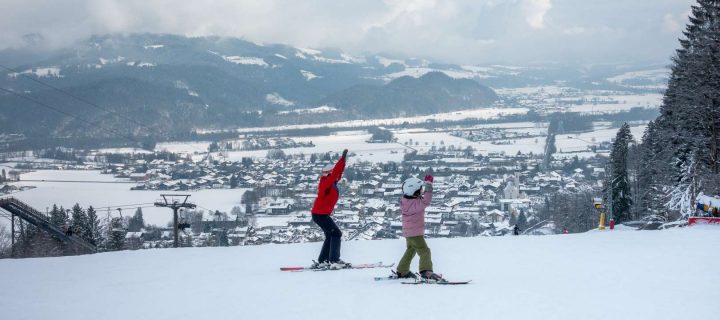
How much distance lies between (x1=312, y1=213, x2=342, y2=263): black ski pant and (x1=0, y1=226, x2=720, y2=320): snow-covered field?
1.22ft

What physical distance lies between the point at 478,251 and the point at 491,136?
322 ft

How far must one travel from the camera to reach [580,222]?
37969mm

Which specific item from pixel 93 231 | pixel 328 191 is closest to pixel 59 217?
pixel 93 231

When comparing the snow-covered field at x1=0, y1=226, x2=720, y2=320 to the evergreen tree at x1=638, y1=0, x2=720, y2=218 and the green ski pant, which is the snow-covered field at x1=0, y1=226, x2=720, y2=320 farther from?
the evergreen tree at x1=638, y1=0, x2=720, y2=218

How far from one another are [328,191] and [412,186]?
170 cm

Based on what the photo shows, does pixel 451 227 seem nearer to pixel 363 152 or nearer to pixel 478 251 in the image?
pixel 478 251

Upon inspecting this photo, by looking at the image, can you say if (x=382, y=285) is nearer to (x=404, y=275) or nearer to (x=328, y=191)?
(x=404, y=275)

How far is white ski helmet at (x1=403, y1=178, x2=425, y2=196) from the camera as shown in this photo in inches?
326

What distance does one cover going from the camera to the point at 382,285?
838 cm

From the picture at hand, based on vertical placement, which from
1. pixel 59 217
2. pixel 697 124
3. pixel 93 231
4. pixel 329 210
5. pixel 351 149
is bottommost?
pixel 93 231

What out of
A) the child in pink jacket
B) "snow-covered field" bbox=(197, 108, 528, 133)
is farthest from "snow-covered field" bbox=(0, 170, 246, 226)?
"snow-covered field" bbox=(197, 108, 528, 133)

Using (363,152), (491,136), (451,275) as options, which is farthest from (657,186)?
(491,136)

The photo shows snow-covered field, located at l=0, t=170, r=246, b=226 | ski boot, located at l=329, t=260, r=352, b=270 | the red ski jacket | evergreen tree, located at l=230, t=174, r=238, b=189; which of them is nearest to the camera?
the red ski jacket

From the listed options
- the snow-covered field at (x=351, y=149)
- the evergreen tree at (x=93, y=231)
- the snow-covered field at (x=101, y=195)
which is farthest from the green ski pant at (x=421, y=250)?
the snow-covered field at (x=351, y=149)
